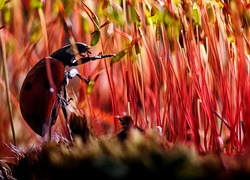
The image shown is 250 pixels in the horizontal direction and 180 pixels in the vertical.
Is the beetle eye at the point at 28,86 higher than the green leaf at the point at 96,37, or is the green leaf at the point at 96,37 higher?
the green leaf at the point at 96,37

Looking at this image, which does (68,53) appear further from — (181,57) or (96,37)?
(181,57)

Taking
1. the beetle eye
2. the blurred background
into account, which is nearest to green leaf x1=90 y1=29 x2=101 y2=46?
the blurred background

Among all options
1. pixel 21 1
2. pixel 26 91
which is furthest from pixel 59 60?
→ pixel 21 1

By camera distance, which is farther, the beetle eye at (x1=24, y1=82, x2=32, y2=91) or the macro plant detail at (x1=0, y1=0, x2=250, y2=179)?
the beetle eye at (x1=24, y1=82, x2=32, y2=91)

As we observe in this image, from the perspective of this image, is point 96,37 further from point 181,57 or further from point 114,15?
point 181,57

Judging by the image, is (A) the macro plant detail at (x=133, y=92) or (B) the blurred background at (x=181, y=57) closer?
(A) the macro plant detail at (x=133, y=92)

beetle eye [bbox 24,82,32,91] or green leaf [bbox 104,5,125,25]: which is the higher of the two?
green leaf [bbox 104,5,125,25]

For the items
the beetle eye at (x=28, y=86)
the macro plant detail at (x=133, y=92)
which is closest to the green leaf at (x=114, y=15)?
the macro plant detail at (x=133, y=92)

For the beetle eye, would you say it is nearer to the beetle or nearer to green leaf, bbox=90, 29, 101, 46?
the beetle

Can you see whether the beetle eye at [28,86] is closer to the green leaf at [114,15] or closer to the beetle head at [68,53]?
the beetle head at [68,53]

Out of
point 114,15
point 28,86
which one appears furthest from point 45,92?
point 114,15

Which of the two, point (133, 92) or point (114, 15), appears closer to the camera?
point (114, 15)
